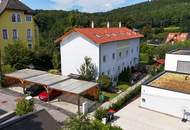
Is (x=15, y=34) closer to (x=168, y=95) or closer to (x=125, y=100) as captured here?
(x=125, y=100)

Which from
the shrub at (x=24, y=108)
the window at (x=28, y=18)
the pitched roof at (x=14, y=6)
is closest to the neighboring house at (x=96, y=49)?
the pitched roof at (x=14, y=6)

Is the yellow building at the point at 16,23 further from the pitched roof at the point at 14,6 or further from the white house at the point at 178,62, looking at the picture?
the white house at the point at 178,62

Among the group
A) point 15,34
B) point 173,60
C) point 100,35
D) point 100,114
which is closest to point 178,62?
point 173,60

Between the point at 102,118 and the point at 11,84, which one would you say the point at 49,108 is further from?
the point at 11,84

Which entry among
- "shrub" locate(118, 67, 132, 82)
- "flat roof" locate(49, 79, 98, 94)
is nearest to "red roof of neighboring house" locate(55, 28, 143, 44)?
"shrub" locate(118, 67, 132, 82)

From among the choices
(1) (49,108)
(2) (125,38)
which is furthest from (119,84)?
(1) (49,108)
